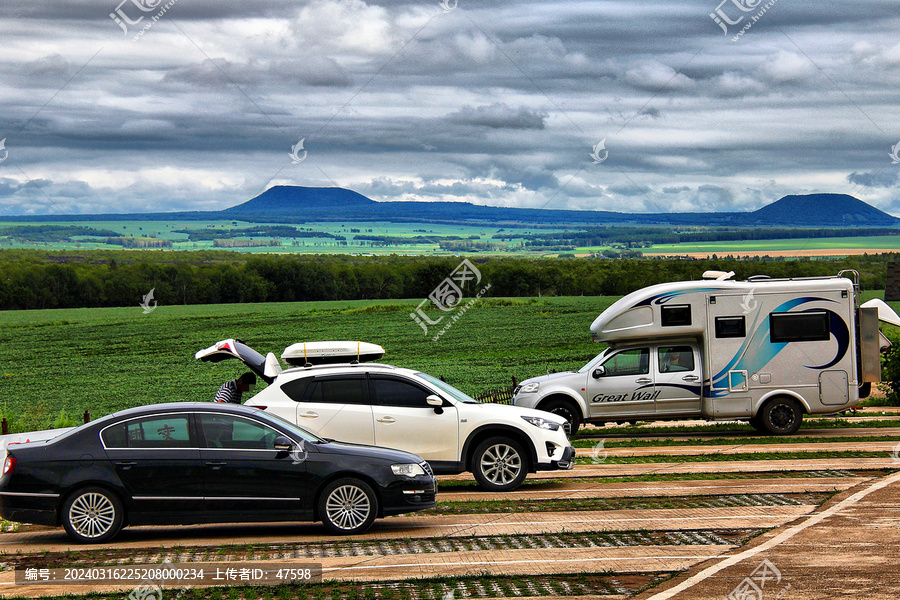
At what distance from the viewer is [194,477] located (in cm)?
1021

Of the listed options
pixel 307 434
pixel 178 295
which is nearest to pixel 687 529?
pixel 307 434

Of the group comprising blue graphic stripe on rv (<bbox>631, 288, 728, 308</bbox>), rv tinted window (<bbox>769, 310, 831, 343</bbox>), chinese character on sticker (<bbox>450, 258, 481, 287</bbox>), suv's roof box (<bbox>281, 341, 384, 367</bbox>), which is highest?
chinese character on sticker (<bbox>450, 258, 481, 287</bbox>)

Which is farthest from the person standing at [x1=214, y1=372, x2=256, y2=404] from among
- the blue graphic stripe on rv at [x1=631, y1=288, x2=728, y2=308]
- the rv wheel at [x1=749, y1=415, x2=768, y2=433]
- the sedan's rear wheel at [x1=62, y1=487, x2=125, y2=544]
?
the rv wheel at [x1=749, y1=415, x2=768, y2=433]

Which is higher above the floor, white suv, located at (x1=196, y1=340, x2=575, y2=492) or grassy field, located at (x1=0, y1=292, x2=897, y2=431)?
grassy field, located at (x1=0, y1=292, x2=897, y2=431)

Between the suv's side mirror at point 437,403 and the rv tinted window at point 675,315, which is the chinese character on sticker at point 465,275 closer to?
the rv tinted window at point 675,315

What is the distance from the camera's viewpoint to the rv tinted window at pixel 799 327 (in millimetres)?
19297

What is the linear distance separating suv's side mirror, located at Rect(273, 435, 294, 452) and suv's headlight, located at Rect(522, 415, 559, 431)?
405 cm

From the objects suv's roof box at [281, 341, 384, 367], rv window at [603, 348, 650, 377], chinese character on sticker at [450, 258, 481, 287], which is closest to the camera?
suv's roof box at [281, 341, 384, 367]

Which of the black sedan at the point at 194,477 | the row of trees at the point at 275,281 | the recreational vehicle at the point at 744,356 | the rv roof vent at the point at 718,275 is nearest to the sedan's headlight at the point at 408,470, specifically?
the black sedan at the point at 194,477

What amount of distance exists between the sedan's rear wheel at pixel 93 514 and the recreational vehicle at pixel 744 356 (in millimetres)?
11144

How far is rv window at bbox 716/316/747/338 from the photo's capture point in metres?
19.4

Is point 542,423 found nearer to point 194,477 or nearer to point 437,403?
point 437,403

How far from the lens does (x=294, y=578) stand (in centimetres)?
845

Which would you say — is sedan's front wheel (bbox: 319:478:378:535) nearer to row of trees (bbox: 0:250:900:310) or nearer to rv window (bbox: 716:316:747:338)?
rv window (bbox: 716:316:747:338)
